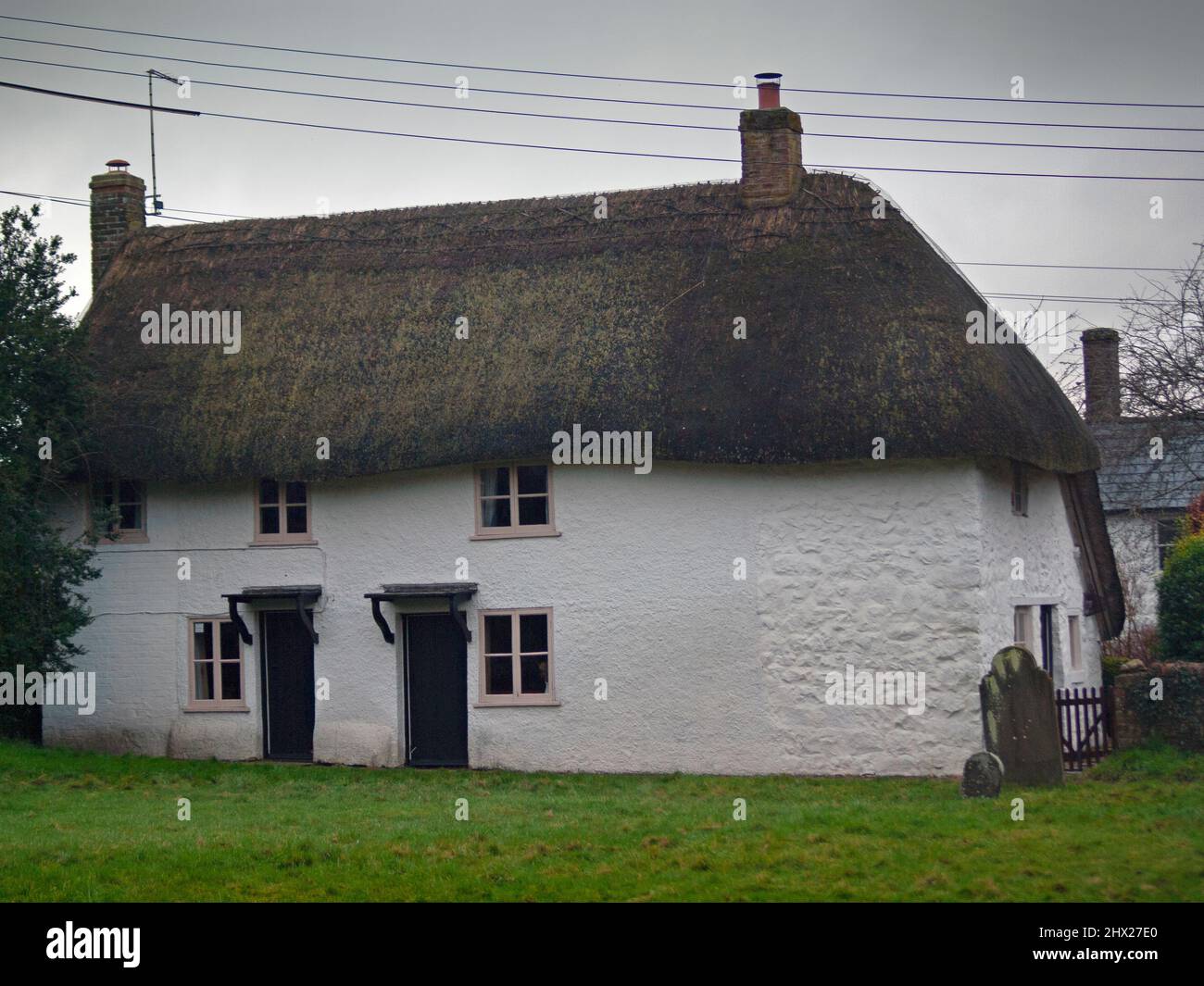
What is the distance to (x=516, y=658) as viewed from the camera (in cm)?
2025

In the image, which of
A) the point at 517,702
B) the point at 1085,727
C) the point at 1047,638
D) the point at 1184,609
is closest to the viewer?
the point at 1085,727

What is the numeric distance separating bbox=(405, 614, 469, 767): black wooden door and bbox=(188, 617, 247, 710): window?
258 cm

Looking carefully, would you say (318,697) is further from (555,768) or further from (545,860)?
(545,860)

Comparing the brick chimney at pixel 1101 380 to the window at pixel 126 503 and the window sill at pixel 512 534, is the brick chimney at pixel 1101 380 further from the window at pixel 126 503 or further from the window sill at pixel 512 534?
the window at pixel 126 503

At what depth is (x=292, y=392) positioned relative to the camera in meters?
21.5

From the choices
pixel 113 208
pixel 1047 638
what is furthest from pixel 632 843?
pixel 113 208

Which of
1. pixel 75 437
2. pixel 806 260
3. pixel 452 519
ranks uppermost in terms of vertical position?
pixel 806 260

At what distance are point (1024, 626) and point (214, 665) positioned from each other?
11.1 metres

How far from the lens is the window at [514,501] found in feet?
66.6

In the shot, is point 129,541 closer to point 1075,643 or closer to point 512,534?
point 512,534

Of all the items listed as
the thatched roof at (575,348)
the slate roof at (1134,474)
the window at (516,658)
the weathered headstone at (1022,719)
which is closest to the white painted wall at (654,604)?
the window at (516,658)

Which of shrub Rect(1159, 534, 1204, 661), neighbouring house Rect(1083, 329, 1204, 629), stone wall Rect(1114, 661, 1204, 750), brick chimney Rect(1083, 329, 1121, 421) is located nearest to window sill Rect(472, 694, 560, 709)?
stone wall Rect(1114, 661, 1204, 750)

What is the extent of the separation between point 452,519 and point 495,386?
1850mm
